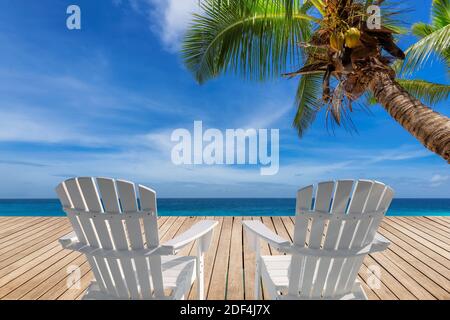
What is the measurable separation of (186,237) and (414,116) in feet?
6.35

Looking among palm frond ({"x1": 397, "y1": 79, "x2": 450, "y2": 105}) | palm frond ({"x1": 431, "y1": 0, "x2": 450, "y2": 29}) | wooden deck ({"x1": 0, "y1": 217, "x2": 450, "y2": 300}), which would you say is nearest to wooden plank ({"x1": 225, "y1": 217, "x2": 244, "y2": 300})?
wooden deck ({"x1": 0, "y1": 217, "x2": 450, "y2": 300})

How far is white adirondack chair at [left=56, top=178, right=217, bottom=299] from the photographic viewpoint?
53.3 inches

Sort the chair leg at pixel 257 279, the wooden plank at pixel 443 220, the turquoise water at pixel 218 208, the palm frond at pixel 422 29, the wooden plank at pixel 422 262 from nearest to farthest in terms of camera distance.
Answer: the chair leg at pixel 257 279 < the wooden plank at pixel 422 262 < the wooden plank at pixel 443 220 < the palm frond at pixel 422 29 < the turquoise water at pixel 218 208

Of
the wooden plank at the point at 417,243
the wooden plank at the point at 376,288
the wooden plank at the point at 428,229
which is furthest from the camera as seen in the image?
the wooden plank at the point at 428,229

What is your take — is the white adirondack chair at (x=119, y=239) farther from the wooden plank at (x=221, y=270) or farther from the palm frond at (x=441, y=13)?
the palm frond at (x=441, y=13)

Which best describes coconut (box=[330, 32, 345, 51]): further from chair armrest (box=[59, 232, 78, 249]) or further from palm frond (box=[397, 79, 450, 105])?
palm frond (box=[397, 79, 450, 105])

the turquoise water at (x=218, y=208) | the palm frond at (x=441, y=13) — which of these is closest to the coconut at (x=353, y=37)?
the palm frond at (x=441, y=13)

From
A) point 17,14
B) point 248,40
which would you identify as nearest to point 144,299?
point 248,40

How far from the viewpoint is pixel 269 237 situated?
1.54 metres

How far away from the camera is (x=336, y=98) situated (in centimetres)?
327

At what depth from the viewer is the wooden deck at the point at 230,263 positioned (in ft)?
7.08

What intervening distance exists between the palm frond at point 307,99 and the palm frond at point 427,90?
6.37 feet

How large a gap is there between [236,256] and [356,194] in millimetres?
1813
